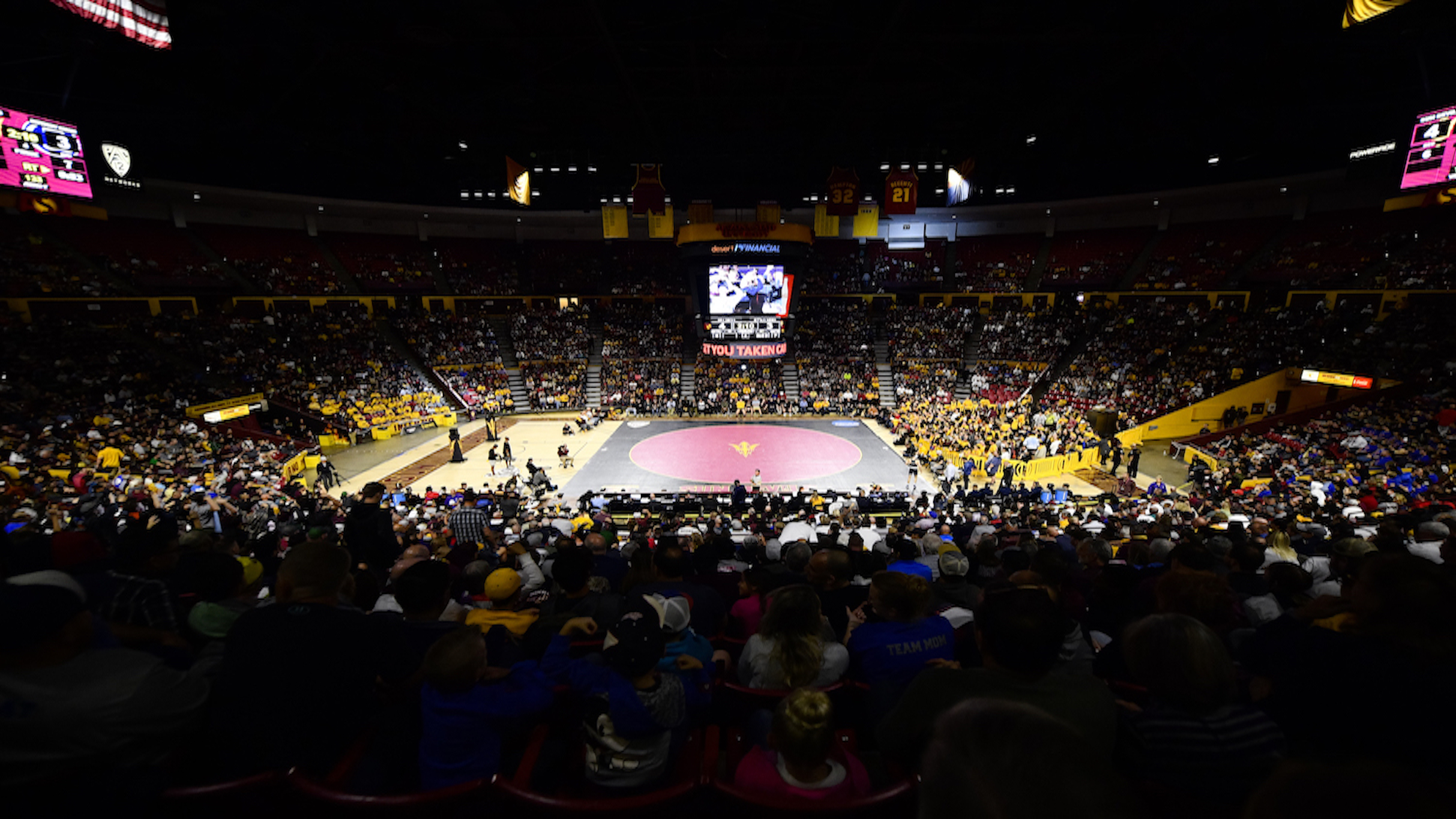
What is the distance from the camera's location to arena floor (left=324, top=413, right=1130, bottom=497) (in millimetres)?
19812

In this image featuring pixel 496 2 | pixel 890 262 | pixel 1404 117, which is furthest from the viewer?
pixel 890 262

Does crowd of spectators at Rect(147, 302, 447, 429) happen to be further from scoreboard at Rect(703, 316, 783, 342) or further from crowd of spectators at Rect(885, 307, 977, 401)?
crowd of spectators at Rect(885, 307, 977, 401)

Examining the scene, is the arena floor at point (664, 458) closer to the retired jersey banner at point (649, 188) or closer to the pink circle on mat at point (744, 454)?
the pink circle on mat at point (744, 454)

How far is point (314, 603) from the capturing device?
9.39ft

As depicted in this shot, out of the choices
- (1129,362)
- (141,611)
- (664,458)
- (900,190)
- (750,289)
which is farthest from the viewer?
(1129,362)

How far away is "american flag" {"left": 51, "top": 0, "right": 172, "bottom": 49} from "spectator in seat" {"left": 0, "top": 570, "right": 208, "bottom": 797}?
11.8 meters

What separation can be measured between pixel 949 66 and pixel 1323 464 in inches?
638

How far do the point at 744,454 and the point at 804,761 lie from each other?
2110cm

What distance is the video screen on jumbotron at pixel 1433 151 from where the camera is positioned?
1333 cm

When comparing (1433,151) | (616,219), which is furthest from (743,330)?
(1433,151)

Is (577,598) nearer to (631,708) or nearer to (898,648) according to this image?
(631,708)

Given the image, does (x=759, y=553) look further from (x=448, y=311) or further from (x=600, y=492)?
(x=448, y=311)

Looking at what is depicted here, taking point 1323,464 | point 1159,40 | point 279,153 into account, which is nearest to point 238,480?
point 279,153

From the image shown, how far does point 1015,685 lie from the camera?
233cm
